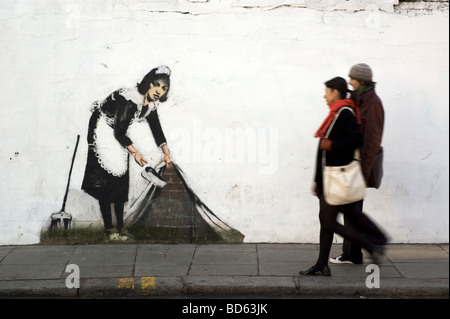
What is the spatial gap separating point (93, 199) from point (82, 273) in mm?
1331

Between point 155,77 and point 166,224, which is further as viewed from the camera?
point 166,224

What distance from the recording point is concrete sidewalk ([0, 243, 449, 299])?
615 cm

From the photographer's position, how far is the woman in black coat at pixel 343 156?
588 cm

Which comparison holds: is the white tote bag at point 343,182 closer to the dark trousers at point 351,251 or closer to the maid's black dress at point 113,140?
the dark trousers at point 351,251

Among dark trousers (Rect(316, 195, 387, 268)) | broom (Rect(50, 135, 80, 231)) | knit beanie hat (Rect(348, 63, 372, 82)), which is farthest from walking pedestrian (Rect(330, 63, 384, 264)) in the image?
broom (Rect(50, 135, 80, 231))

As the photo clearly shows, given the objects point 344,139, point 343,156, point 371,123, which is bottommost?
point 343,156

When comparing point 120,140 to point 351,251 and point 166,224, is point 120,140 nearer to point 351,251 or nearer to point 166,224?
point 166,224

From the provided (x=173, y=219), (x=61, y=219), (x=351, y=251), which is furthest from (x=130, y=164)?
(x=351, y=251)

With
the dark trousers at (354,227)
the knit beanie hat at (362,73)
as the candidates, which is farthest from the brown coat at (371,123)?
the dark trousers at (354,227)

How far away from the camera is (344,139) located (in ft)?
19.3

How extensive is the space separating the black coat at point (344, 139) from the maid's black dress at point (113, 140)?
2415 mm

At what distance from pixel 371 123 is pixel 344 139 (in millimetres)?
603

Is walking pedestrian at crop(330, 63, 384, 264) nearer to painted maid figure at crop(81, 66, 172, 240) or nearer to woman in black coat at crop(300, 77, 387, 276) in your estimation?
woman in black coat at crop(300, 77, 387, 276)

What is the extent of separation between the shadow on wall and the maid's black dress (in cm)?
34
